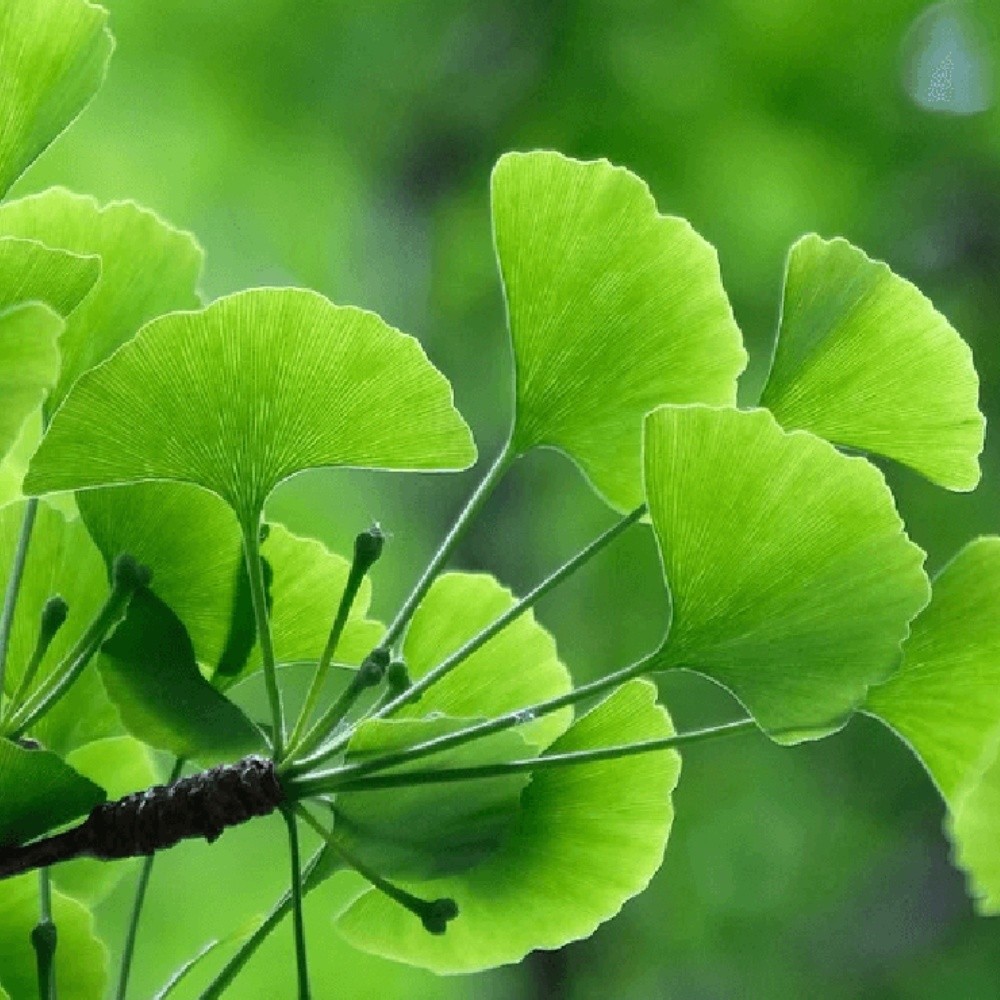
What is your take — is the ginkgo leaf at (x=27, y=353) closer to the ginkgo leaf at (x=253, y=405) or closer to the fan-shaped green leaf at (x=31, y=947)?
the ginkgo leaf at (x=253, y=405)

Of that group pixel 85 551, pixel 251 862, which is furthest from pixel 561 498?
pixel 85 551

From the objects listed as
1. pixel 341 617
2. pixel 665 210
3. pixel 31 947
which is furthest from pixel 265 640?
pixel 665 210

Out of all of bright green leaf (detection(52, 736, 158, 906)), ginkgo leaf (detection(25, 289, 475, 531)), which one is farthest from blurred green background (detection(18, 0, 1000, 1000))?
ginkgo leaf (detection(25, 289, 475, 531))

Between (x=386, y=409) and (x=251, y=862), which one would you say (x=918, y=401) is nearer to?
(x=386, y=409)

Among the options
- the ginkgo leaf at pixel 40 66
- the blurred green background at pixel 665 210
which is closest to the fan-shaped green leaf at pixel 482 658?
the ginkgo leaf at pixel 40 66

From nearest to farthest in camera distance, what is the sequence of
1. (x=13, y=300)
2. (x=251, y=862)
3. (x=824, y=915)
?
(x=13, y=300)
(x=251, y=862)
(x=824, y=915)

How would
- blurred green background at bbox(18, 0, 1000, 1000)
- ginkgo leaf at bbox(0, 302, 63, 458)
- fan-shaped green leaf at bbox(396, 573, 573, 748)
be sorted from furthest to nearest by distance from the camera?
blurred green background at bbox(18, 0, 1000, 1000) < fan-shaped green leaf at bbox(396, 573, 573, 748) < ginkgo leaf at bbox(0, 302, 63, 458)

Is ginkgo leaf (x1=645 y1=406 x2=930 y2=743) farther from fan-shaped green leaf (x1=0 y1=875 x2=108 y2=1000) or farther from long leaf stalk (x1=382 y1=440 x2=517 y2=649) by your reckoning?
fan-shaped green leaf (x1=0 y1=875 x2=108 y2=1000)
